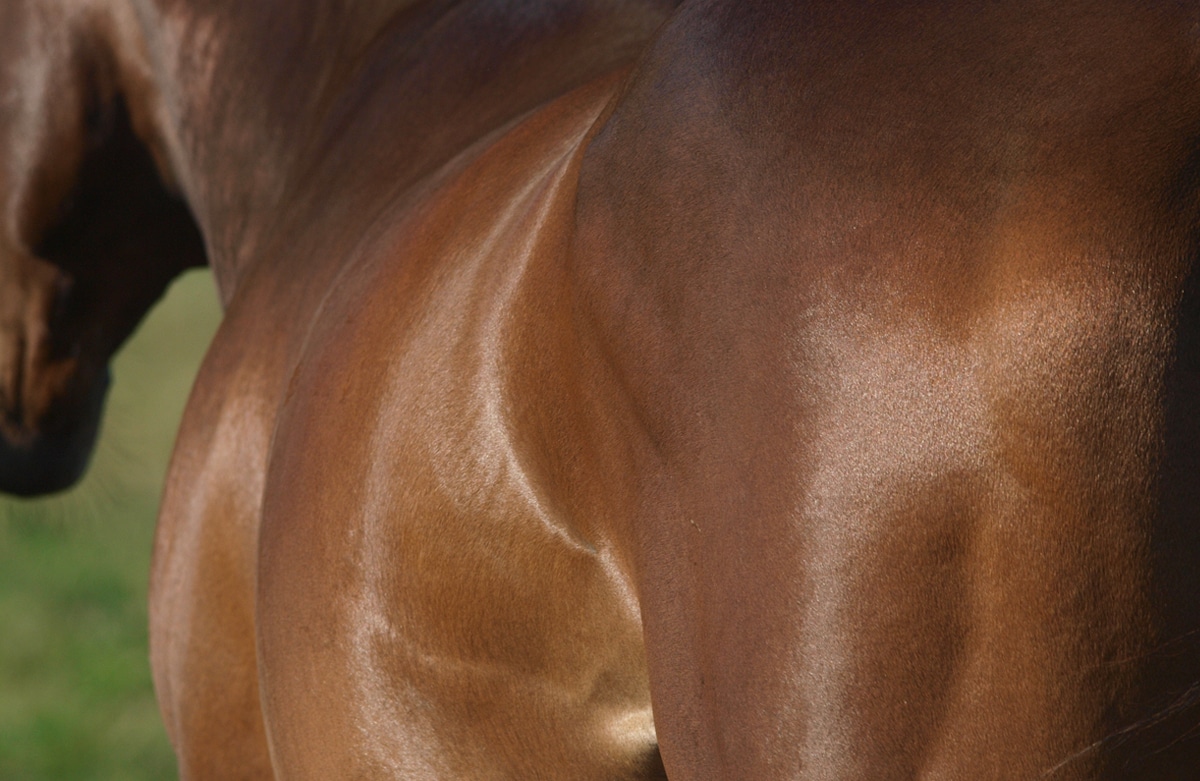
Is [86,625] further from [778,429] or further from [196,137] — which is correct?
[778,429]

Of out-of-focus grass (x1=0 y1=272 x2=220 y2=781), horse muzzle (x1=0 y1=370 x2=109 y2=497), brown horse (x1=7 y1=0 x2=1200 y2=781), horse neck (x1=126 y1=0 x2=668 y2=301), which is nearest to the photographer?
brown horse (x1=7 y1=0 x2=1200 y2=781)

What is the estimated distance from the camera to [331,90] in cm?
161

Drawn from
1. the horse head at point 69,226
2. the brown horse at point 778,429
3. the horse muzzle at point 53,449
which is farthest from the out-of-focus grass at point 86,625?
the brown horse at point 778,429

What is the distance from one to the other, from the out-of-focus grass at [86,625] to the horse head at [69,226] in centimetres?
60

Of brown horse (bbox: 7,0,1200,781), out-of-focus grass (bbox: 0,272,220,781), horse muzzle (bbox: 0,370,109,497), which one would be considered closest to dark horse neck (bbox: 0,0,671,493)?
horse muzzle (bbox: 0,370,109,497)

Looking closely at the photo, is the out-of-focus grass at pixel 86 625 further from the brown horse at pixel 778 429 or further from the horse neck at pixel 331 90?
the brown horse at pixel 778 429

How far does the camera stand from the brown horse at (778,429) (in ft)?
1.86

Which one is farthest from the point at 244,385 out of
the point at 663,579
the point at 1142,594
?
the point at 1142,594

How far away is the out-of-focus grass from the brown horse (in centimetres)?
187

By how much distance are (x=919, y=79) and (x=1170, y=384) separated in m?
0.19

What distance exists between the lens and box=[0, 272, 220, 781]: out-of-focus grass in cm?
359

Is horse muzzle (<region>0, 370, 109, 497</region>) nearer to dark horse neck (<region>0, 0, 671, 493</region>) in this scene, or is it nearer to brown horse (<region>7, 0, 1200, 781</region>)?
dark horse neck (<region>0, 0, 671, 493</region>)

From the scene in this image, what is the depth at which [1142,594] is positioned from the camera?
57cm

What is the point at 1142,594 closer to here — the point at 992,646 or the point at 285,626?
the point at 992,646
